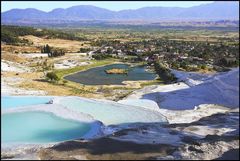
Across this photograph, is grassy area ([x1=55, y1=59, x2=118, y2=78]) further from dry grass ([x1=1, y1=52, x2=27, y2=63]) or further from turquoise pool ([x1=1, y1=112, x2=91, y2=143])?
turquoise pool ([x1=1, y1=112, x2=91, y2=143])

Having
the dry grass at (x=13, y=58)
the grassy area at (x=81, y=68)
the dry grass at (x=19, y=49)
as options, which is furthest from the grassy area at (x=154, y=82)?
the dry grass at (x=19, y=49)

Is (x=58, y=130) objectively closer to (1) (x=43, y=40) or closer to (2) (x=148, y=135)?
(2) (x=148, y=135)


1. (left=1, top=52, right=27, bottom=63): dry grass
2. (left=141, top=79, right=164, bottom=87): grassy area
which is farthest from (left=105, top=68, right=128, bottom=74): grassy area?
(left=1, top=52, right=27, bottom=63): dry grass

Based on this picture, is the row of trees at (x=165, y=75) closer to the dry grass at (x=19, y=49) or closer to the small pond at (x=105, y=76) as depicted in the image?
the small pond at (x=105, y=76)

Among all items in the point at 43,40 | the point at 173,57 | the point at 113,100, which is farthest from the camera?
the point at 43,40

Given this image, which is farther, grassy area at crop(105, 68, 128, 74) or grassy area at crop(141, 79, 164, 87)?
grassy area at crop(105, 68, 128, 74)

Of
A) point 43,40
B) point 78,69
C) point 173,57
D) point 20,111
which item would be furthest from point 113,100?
point 43,40

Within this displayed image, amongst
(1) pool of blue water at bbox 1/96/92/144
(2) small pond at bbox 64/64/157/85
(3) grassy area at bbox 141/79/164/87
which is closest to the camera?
(1) pool of blue water at bbox 1/96/92/144
